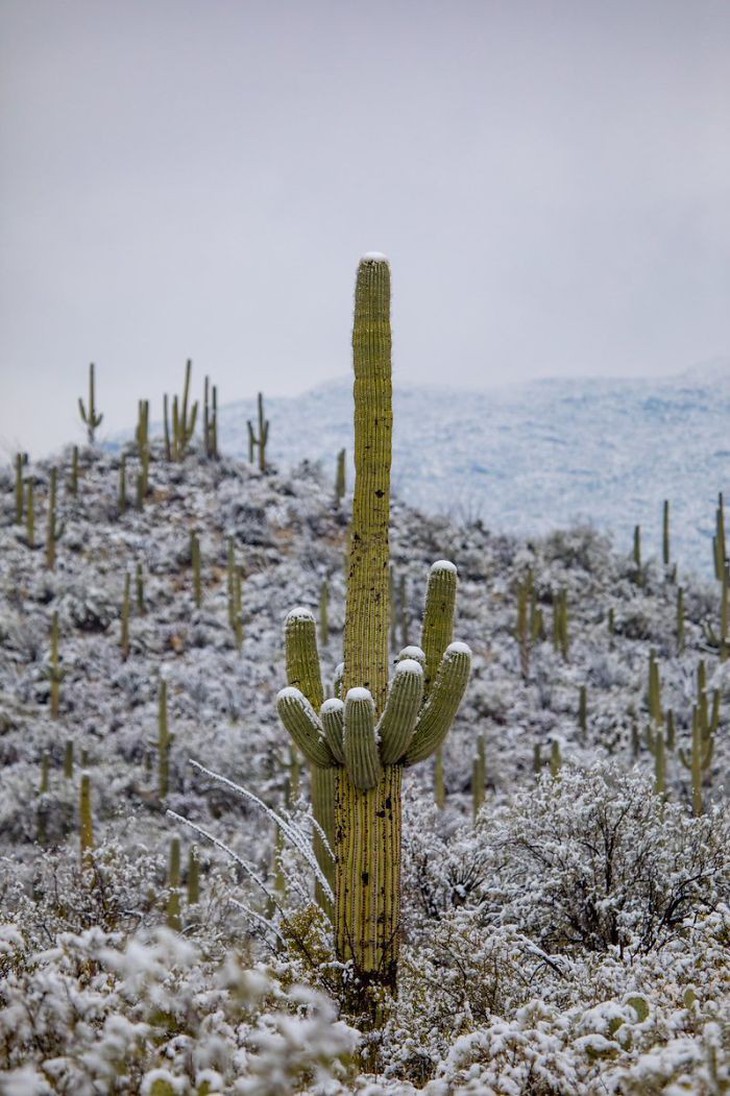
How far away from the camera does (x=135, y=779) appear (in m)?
17.7

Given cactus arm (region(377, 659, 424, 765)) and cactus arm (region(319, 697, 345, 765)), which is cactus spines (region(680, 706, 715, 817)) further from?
cactus arm (region(319, 697, 345, 765))

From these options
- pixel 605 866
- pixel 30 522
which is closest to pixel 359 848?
pixel 605 866

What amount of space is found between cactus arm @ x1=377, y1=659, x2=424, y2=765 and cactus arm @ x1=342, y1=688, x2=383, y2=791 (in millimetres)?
120

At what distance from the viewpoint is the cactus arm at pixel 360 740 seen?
18.9 feet

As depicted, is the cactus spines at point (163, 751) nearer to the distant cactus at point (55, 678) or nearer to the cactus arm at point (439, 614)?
the distant cactus at point (55, 678)

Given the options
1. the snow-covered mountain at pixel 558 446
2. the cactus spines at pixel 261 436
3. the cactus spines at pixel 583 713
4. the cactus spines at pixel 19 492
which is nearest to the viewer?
the cactus spines at pixel 583 713

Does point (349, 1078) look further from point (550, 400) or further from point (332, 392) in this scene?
point (332, 392)

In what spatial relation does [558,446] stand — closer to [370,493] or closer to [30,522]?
[30,522]

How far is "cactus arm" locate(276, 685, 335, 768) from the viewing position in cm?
619

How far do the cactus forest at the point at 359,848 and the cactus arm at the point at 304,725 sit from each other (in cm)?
2

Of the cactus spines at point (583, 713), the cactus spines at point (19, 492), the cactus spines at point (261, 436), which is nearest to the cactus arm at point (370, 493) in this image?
the cactus spines at point (583, 713)

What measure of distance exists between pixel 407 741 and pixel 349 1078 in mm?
2258

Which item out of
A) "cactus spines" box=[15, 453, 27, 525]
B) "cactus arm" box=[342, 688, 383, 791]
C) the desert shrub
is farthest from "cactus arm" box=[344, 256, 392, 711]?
"cactus spines" box=[15, 453, 27, 525]

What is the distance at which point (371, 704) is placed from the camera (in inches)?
228
